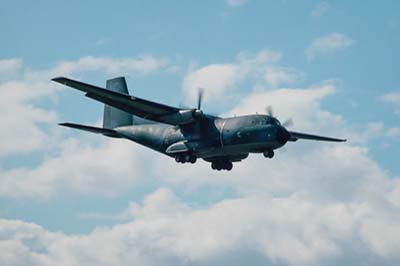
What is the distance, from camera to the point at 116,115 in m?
63.1

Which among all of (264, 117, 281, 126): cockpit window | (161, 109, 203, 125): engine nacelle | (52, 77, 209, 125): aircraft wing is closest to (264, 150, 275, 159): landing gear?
(264, 117, 281, 126): cockpit window

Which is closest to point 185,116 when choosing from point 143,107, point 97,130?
point 143,107

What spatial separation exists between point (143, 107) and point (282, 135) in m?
10.2

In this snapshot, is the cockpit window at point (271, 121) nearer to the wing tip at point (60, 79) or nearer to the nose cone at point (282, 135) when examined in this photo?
the nose cone at point (282, 135)

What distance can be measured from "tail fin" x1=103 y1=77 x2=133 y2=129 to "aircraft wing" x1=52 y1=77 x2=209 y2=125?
247 inches

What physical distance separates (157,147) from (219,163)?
489cm

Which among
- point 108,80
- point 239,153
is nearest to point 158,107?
point 239,153

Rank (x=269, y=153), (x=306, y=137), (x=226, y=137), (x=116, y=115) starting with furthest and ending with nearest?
(x=116, y=115)
(x=306, y=137)
(x=269, y=153)
(x=226, y=137)

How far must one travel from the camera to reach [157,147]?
5766 centimetres

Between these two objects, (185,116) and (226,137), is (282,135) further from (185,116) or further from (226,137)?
(185,116)

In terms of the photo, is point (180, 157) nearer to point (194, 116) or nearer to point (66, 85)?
point (194, 116)

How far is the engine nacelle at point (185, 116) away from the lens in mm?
54562

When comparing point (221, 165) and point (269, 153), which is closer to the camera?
point (269, 153)

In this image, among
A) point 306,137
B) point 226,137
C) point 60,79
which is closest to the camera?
point 60,79
